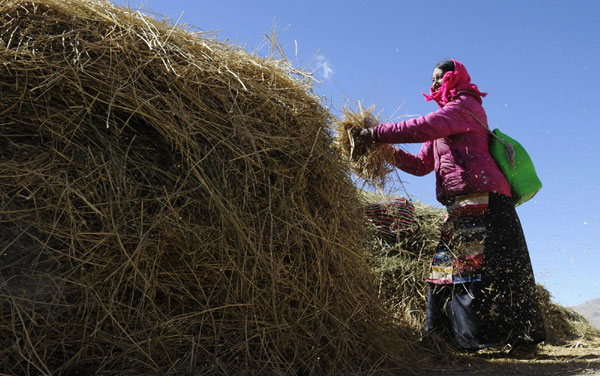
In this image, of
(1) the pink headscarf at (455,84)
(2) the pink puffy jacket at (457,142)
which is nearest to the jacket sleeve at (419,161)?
(2) the pink puffy jacket at (457,142)

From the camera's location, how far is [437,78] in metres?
3.59

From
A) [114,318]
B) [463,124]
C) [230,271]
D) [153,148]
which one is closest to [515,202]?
[463,124]

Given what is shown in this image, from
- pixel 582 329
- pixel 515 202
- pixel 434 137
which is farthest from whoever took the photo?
pixel 582 329

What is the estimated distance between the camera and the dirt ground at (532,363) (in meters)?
2.69

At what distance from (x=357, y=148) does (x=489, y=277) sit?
1.16m

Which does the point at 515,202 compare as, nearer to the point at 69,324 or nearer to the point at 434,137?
the point at 434,137

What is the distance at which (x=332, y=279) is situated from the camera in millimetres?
2486

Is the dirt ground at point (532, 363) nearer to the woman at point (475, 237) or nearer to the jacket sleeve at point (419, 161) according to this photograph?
the woman at point (475, 237)

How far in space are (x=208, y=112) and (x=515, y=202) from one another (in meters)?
2.23

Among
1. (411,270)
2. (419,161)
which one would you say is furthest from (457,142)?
(411,270)

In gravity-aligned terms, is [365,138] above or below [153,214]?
above

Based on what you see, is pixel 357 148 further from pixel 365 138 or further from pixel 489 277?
pixel 489 277

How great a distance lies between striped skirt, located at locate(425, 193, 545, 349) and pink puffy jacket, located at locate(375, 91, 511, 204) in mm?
89

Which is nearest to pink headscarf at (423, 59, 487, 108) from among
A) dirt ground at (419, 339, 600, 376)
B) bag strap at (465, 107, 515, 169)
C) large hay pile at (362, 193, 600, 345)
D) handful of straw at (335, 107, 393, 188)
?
bag strap at (465, 107, 515, 169)
